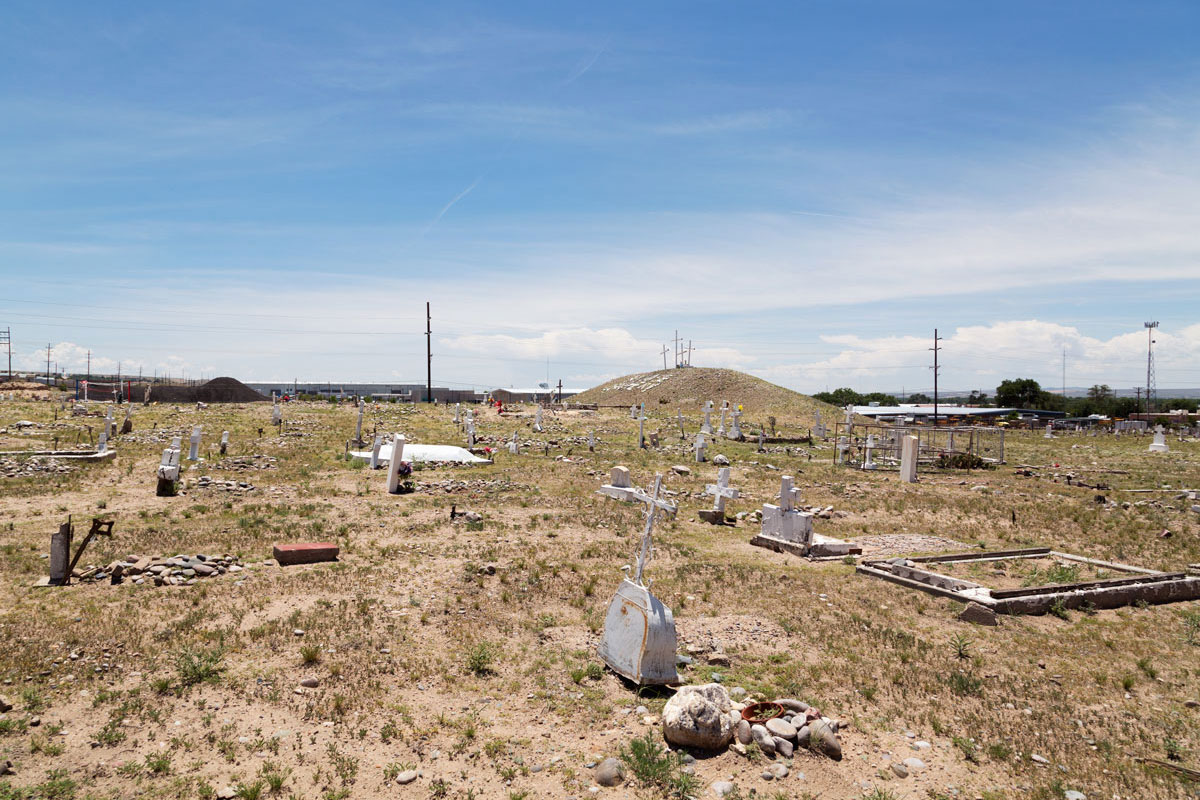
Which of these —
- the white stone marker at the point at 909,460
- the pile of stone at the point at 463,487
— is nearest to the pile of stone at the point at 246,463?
the pile of stone at the point at 463,487

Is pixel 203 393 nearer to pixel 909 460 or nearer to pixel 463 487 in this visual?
pixel 463 487

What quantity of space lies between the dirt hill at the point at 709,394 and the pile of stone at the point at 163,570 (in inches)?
2199

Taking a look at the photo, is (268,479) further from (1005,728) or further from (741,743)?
(1005,728)

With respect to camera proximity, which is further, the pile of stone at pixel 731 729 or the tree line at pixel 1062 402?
the tree line at pixel 1062 402

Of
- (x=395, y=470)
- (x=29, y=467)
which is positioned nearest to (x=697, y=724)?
(x=395, y=470)

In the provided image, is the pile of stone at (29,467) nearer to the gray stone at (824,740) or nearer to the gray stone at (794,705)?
the gray stone at (794,705)

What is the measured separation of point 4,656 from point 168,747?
3229mm

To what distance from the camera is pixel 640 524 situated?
1717cm

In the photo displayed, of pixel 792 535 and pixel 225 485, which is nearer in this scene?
pixel 792 535

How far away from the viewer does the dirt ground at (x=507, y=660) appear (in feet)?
20.0

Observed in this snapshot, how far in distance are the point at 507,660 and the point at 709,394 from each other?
69916 millimetres

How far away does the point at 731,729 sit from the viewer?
6648mm

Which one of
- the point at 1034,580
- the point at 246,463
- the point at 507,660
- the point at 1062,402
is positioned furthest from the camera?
the point at 1062,402

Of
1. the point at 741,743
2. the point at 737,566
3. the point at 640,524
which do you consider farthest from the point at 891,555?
the point at 741,743
